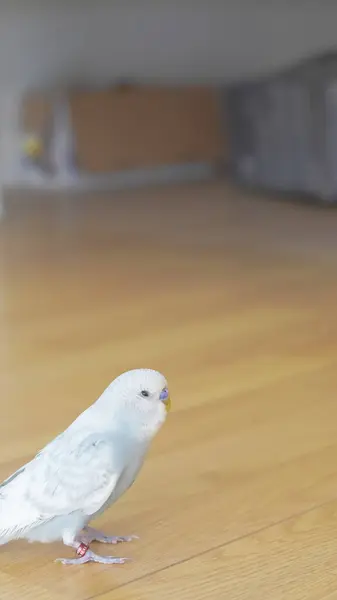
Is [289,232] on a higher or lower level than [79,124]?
lower

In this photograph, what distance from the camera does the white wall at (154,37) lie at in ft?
8.38

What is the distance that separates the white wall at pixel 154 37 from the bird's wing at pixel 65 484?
6.96 feet

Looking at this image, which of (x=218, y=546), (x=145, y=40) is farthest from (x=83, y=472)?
(x=145, y=40)

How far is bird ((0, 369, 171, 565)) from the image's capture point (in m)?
0.51

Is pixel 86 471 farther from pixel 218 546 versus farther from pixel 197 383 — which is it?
pixel 197 383

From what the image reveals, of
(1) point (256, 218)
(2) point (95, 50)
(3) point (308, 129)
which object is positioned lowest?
(1) point (256, 218)

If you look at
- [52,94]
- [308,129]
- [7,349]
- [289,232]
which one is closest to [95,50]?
[52,94]

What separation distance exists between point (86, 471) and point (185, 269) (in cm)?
93

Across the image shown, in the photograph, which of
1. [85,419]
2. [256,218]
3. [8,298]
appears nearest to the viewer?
[85,419]

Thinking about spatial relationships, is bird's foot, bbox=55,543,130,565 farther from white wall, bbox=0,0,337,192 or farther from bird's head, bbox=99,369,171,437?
white wall, bbox=0,0,337,192

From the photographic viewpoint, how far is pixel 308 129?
6.59 ft

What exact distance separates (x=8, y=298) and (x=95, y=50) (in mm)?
1512

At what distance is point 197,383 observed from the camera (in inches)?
34.1

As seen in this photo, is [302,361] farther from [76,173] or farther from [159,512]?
[76,173]
